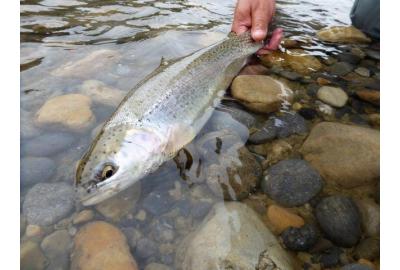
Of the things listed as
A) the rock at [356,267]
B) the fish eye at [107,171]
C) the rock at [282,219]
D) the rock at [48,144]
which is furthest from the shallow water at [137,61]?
the rock at [356,267]

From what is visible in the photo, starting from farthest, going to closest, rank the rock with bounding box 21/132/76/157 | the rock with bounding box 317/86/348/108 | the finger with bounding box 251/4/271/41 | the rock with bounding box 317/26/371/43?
the rock with bounding box 317/26/371/43
the finger with bounding box 251/4/271/41
the rock with bounding box 317/86/348/108
the rock with bounding box 21/132/76/157

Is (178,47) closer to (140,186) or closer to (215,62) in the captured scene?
(215,62)

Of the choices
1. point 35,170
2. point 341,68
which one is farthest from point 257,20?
point 35,170

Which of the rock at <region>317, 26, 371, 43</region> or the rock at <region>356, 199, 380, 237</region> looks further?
the rock at <region>317, 26, 371, 43</region>

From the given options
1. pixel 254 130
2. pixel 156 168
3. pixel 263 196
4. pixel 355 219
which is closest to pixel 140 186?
pixel 156 168

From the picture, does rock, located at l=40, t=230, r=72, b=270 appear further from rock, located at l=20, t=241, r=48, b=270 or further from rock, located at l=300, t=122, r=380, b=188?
rock, located at l=300, t=122, r=380, b=188

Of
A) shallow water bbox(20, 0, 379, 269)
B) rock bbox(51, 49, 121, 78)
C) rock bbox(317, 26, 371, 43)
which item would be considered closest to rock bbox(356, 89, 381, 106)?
shallow water bbox(20, 0, 379, 269)
